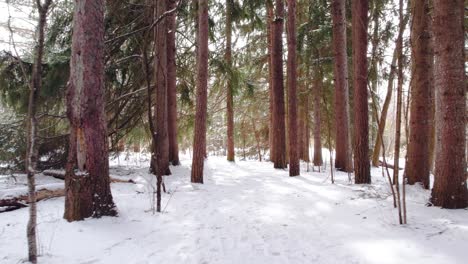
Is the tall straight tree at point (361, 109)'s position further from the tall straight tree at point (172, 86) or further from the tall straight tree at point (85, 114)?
the tall straight tree at point (85, 114)

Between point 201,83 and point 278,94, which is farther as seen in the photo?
point 278,94

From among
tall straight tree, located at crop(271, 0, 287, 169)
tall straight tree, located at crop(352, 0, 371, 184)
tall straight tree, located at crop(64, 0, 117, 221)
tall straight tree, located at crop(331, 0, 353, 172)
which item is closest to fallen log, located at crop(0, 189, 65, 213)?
tall straight tree, located at crop(64, 0, 117, 221)

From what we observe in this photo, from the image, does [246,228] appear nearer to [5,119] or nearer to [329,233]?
[329,233]

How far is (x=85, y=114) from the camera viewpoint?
4.10 m

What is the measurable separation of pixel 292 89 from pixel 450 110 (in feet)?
16.5

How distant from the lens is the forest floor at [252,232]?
10.2 ft

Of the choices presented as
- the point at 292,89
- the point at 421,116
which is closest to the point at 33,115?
the point at 421,116

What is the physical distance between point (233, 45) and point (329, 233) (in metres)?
11.6

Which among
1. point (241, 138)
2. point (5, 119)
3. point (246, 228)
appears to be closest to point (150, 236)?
point (246, 228)

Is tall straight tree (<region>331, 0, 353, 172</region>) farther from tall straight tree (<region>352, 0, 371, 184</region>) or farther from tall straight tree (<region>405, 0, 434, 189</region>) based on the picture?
tall straight tree (<region>405, 0, 434, 189</region>)

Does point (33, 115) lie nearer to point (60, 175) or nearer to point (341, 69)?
point (60, 175)

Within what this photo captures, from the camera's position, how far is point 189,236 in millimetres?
3846

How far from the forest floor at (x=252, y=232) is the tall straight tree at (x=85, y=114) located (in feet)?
0.91

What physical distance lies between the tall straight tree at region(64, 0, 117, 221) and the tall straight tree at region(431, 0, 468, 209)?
172 inches
